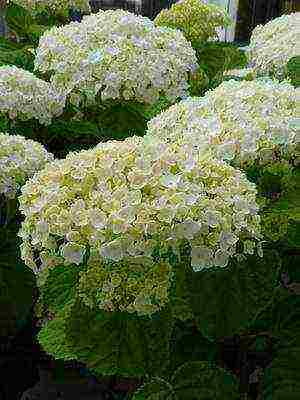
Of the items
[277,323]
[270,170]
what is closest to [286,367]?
[277,323]

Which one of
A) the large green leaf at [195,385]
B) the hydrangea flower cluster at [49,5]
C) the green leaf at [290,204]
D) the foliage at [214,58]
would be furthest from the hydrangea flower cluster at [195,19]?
the large green leaf at [195,385]

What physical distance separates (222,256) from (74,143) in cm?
67

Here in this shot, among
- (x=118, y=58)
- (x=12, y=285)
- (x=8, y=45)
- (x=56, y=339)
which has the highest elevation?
(x=118, y=58)

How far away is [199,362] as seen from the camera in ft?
2.80

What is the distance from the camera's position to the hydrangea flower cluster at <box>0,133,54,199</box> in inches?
41.3

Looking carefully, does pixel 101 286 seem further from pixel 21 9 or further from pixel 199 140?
pixel 21 9

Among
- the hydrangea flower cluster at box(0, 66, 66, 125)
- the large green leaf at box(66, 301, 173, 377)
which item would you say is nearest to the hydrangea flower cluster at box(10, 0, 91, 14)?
the hydrangea flower cluster at box(0, 66, 66, 125)

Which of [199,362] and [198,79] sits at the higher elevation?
→ [198,79]

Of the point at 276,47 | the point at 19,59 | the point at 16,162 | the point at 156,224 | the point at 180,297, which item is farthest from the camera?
the point at 19,59

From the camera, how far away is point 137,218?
0.66 meters

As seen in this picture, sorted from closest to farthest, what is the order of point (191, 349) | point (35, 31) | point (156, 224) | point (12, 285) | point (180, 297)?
point (156, 224)
point (180, 297)
point (191, 349)
point (12, 285)
point (35, 31)

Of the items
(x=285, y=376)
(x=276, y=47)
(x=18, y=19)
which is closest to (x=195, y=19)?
(x=276, y=47)

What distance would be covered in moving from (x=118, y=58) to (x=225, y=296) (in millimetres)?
493

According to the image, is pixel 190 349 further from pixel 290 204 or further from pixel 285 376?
pixel 290 204
